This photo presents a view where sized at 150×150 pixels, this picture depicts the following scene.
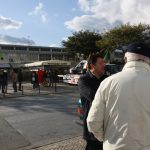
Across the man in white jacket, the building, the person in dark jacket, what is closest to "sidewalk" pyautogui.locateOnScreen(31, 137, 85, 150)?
the person in dark jacket

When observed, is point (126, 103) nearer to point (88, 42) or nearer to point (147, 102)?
point (147, 102)

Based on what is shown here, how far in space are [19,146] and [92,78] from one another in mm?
4209

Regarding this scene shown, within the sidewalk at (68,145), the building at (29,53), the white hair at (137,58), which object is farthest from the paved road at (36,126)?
the building at (29,53)

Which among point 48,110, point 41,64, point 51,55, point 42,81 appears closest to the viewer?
point 48,110

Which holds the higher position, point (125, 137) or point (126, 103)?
point (126, 103)

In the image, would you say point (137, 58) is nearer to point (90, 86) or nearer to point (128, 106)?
point (128, 106)

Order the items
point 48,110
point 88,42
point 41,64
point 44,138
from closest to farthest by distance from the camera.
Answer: point 44,138 < point 48,110 < point 41,64 < point 88,42

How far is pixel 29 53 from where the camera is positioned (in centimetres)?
8044

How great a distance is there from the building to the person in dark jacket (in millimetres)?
66973

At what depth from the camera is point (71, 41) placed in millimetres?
62562

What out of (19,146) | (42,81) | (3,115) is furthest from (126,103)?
(42,81)

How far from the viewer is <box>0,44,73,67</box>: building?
75312mm

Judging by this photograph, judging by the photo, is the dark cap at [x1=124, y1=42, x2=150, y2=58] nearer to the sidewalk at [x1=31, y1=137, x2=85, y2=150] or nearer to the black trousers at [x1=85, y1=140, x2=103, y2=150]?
the black trousers at [x1=85, y1=140, x2=103, y2=150]

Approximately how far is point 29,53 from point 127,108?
78.0 meters
